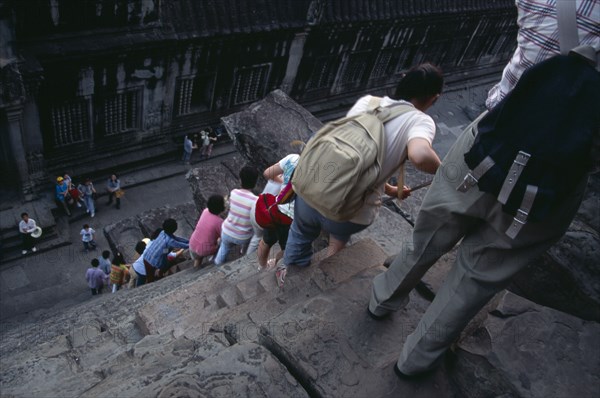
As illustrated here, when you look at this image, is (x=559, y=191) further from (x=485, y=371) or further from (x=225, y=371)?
(x=225, y=371)

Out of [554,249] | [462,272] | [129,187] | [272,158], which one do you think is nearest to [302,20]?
[129,187]

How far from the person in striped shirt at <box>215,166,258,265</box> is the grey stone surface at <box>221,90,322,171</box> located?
35.4 inches

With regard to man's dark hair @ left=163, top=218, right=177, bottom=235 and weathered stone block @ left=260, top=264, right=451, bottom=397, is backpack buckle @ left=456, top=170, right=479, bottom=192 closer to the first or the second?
weathered stone block @ left=260, top=264, right=451, bottom=397

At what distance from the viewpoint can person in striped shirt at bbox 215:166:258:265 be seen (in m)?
5.69

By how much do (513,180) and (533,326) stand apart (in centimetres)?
157

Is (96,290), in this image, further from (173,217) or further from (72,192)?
(72,192)

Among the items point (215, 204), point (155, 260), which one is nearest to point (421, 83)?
point (215, 204)

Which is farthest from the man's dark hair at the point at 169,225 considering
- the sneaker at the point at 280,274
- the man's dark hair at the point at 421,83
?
the man's dark hair at the point at 421,83

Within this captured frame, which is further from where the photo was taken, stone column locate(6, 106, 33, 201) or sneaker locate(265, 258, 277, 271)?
stone column locate(6, 106, 33, 201)

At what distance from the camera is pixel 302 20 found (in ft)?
50.1

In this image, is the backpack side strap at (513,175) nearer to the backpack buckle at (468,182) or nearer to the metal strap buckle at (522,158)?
the metal strap buckle at (522,158)

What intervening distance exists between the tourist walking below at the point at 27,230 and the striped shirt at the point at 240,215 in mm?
8030

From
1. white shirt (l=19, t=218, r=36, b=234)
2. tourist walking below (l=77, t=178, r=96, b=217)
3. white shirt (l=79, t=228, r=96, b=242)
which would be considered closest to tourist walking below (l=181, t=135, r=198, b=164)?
tourist walking below (l=77, t=178, r=96, b=217)

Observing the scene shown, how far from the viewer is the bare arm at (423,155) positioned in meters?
3.10
